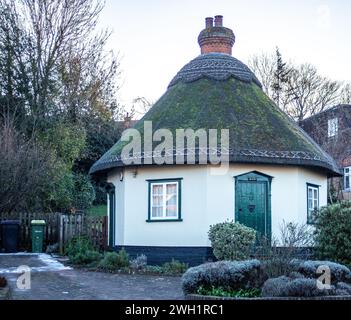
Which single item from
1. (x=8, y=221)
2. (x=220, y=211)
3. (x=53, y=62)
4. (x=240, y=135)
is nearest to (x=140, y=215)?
(x=220, y=211)

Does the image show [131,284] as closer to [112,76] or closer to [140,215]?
[140,215]

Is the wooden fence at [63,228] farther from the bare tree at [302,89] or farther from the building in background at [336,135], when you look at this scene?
the bare tree at [302,89]

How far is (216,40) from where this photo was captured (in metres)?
22.5

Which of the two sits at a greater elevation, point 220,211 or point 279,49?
point 279,49

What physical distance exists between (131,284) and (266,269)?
3819mm

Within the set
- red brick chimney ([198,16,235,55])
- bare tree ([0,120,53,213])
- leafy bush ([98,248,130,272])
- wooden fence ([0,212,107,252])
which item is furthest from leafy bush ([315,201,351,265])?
bare tree ([0,120,53,213])

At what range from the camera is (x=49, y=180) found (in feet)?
79.3

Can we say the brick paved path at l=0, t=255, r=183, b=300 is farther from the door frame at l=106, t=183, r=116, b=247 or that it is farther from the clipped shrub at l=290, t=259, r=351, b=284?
the door frame at l=106, t=183, r=116, b=247

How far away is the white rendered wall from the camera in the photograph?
1762cm

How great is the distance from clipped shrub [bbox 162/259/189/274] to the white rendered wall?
3.57 feet

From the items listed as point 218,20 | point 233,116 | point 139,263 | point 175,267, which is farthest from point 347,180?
point 175,267

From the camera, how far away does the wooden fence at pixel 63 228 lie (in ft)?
70.8

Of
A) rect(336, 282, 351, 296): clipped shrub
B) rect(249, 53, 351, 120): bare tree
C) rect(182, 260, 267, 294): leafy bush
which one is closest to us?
rect(336, 282, 351, 296): clipped shrub

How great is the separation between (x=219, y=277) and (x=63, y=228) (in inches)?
473
